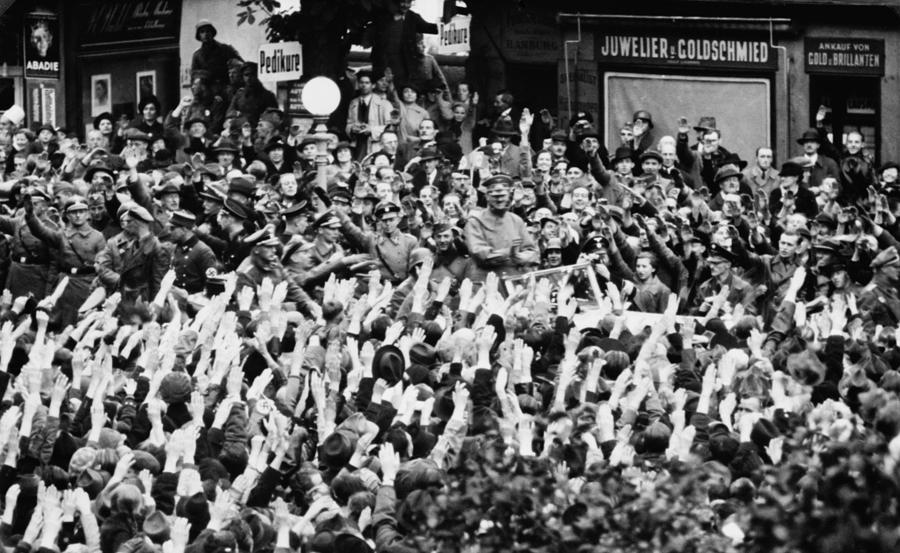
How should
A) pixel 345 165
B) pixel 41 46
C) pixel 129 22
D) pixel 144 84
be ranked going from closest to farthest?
pixel 345 165 → pixel 41 46 → pixel 144 84 → pixel 129 22

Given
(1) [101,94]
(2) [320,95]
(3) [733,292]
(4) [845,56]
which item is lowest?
(3) [733,292]

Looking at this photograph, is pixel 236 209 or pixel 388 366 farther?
pixel 236 209

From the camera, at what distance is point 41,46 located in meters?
30.2

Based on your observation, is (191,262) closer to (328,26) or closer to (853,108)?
(328,26)

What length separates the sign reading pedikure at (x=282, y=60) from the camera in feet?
80.8

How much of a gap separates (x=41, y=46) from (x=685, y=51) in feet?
27.7

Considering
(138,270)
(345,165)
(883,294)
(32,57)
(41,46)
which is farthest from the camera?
(41,46)

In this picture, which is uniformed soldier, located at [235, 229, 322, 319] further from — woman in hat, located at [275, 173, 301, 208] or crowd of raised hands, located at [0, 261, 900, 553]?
woman in hat, located at [275, 173, 301, 208]

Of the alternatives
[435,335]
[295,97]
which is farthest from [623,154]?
[435,335]

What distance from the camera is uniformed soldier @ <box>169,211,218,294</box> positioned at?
18703mm

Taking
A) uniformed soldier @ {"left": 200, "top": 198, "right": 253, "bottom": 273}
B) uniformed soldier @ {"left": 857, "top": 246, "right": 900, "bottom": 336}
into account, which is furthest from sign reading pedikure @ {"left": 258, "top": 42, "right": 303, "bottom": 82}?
uniformed soldier @ {"left": 857, "top": 246, "right": 900, "bottom": 336}

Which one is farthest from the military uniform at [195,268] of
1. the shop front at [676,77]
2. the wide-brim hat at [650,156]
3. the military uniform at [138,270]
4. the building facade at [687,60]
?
the shop front at [676,77]

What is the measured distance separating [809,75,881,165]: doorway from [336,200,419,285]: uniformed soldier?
394 inches

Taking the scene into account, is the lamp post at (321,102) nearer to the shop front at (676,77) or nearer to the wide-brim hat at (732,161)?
the wide-brim hat at (732,161)
